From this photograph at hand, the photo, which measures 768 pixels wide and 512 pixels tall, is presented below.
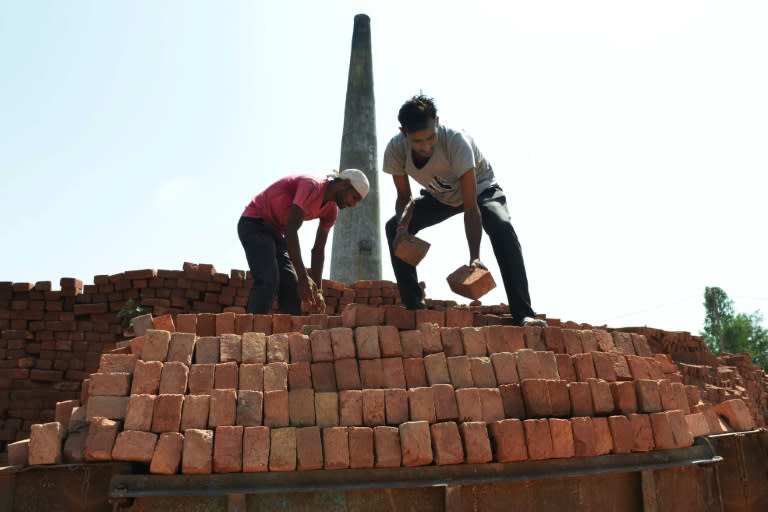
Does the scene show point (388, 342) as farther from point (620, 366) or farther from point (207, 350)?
point (620, 366)

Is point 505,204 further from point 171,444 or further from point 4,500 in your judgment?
point 4,500

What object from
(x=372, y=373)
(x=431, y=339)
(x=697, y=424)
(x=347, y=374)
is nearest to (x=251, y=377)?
(x=347, y=374)

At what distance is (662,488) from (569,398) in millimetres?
566

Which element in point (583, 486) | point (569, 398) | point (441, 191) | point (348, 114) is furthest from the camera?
point (348, 114)

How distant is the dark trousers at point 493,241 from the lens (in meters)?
4.04

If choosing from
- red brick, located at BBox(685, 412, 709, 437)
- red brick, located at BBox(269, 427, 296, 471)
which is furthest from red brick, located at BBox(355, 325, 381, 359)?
red brick, located at BBox(685, 412, 709, 437)

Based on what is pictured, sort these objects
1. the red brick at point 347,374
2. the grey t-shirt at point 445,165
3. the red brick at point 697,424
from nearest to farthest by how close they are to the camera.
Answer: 1. the red brick at point 347,374
2. the red brick at point 697,424
3. the grey t-shirt at point 445,165

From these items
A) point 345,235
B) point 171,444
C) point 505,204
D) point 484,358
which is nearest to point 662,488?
point 484,358

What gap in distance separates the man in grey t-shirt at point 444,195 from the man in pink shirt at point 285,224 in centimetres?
59

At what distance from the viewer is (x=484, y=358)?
11.0 feet

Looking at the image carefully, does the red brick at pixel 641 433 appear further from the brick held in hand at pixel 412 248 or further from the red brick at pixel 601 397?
the brick held in hand at pixel 412 248

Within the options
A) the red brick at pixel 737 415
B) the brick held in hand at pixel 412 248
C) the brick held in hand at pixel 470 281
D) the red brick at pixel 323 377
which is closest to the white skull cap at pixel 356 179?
the brick held in hand at pixel 412 248

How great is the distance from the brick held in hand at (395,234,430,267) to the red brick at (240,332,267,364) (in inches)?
43.4

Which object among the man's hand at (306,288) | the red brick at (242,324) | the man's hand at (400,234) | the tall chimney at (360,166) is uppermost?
the tall chimney at (360,166)
